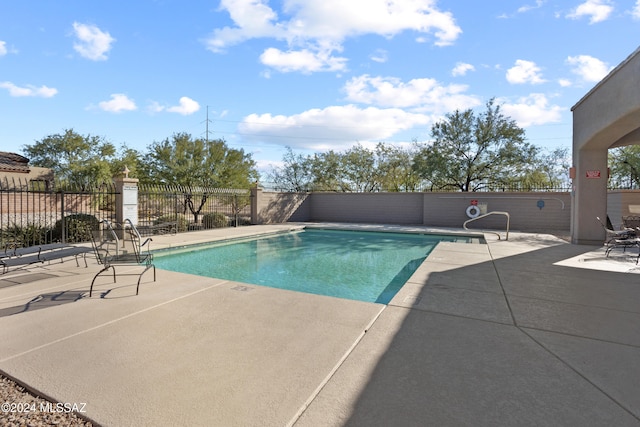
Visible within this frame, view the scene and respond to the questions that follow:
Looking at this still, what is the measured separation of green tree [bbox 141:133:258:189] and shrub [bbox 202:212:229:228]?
6.21 ft

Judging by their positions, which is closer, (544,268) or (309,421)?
(309,421)

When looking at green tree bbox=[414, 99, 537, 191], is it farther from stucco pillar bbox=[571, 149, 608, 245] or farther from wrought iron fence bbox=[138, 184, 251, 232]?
wrought iron fence bbox=[138, 184, 251, 232]

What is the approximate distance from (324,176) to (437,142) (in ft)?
26.9

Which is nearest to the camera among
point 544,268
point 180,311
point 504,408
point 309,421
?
point 309,421

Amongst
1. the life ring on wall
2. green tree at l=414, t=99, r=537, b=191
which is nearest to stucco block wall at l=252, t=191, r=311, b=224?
green tree at l=414, t=99, r=537, b=191

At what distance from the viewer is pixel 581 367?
7.29 feet

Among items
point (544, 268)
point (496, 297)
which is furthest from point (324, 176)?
point (496, 297)

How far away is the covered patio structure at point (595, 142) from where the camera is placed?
656 cm

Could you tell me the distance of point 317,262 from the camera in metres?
7.75

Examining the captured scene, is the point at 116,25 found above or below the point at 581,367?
above

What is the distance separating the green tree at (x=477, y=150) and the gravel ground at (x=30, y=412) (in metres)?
18.6

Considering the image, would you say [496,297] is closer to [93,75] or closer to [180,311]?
[180,311]

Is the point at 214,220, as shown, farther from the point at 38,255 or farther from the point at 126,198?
the point at 38,255

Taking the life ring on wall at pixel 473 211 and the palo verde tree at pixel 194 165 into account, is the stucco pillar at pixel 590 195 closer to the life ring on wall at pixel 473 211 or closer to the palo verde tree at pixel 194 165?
the life ring on wall at pixel 473 211
